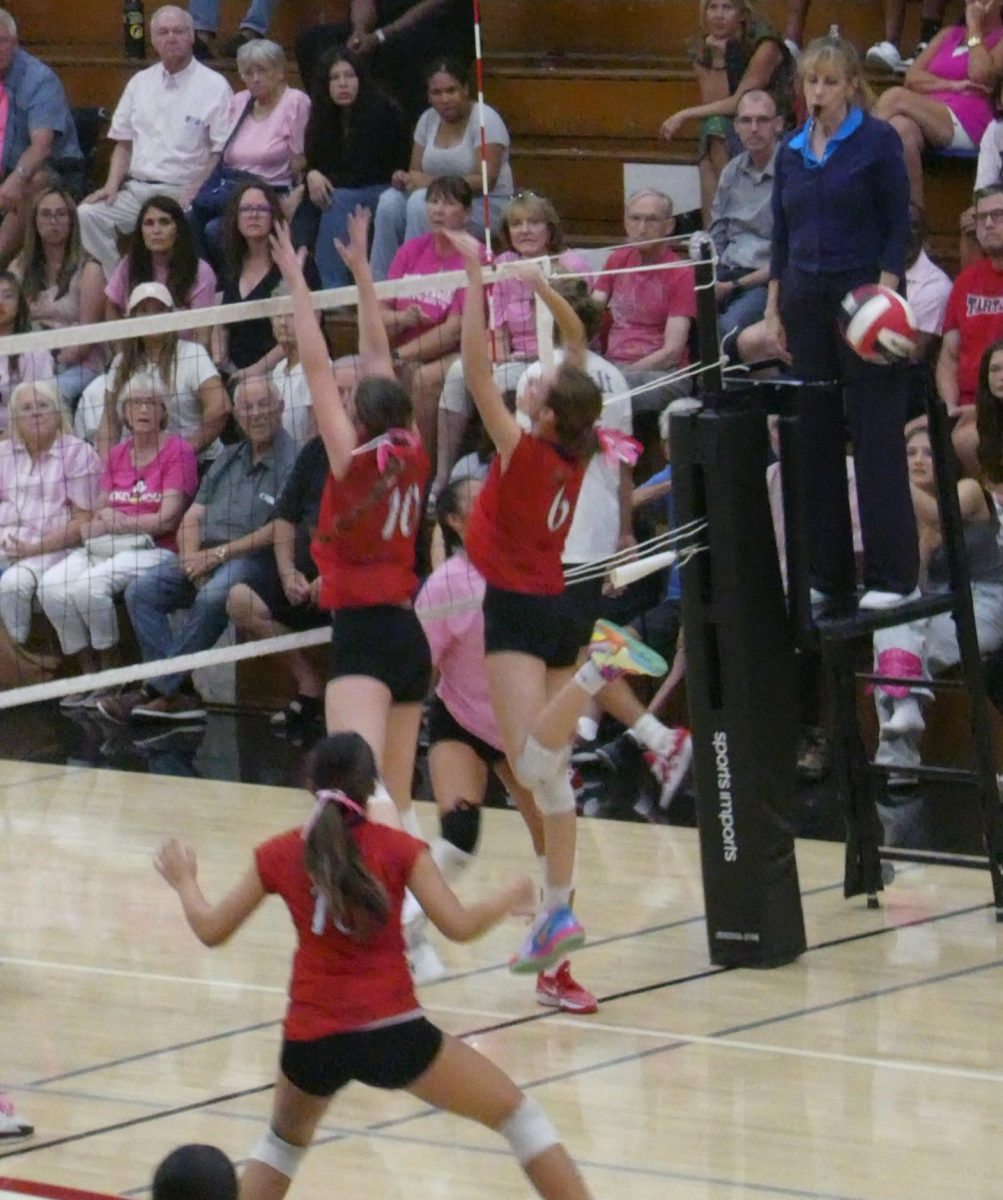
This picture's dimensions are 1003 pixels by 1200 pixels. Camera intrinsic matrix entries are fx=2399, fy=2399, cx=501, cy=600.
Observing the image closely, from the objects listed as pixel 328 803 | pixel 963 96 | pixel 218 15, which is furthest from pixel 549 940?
pixel 218 15

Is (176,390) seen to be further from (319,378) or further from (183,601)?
(319,378)

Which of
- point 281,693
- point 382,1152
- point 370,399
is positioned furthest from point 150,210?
point 382,1152

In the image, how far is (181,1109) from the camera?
6.06m

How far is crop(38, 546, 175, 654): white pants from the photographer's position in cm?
1041

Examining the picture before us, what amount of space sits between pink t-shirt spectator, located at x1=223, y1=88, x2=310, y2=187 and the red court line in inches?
318

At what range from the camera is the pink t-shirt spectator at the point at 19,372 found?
1112 centimetres

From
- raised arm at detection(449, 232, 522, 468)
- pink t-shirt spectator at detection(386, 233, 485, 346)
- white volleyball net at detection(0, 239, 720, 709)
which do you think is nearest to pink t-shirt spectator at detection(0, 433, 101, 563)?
white volleyball net at detection(0, 239, 720, 709)

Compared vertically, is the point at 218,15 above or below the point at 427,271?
above

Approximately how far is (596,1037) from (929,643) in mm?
3135

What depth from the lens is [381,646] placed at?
22.9 ft

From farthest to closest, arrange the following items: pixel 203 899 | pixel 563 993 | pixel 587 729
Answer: pixel 587 729 < pixel 563 993 < pixel 203 899

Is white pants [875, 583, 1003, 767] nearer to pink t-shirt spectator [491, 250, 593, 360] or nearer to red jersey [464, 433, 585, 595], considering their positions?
pink t-shirt spectator [491, 250, 593, 360]

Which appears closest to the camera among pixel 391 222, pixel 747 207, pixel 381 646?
pixel 381 646

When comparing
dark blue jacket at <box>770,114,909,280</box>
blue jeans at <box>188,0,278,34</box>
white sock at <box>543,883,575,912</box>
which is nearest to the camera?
white sock at <box>543,883,575,912</box>
